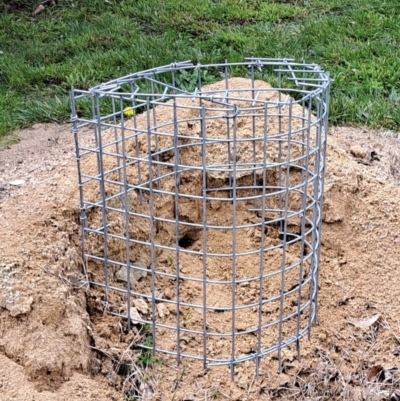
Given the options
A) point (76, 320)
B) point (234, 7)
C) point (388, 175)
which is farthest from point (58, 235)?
point (234, 7)

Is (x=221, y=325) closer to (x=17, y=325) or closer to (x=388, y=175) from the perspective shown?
(x=17, y=325)

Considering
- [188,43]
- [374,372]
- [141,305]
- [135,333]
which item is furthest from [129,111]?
[188,43]

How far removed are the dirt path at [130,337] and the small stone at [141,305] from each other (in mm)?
132

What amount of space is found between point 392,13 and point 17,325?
4.92m

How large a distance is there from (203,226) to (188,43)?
149 inches

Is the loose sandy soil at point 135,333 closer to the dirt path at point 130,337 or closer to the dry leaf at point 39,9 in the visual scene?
the dirt path at point 130,337

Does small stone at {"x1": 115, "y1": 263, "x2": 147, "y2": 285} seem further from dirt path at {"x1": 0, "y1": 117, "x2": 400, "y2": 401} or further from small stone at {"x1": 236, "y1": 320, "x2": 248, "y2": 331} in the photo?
small stone at {"x1": 236, "y1": 320, "x2": 248, "y2": 331}

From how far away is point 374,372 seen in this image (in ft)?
8.66

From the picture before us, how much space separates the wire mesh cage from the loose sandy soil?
0.27ft

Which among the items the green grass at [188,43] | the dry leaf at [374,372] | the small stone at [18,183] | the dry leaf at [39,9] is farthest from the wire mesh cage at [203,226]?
the dry leaf at [39,9]

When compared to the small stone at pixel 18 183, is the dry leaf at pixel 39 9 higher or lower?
higher

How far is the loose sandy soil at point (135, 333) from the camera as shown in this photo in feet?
7.77

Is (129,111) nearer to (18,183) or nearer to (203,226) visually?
(18,183)

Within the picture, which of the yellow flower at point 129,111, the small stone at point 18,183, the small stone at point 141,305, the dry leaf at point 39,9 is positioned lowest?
the small stone at point 141,305
